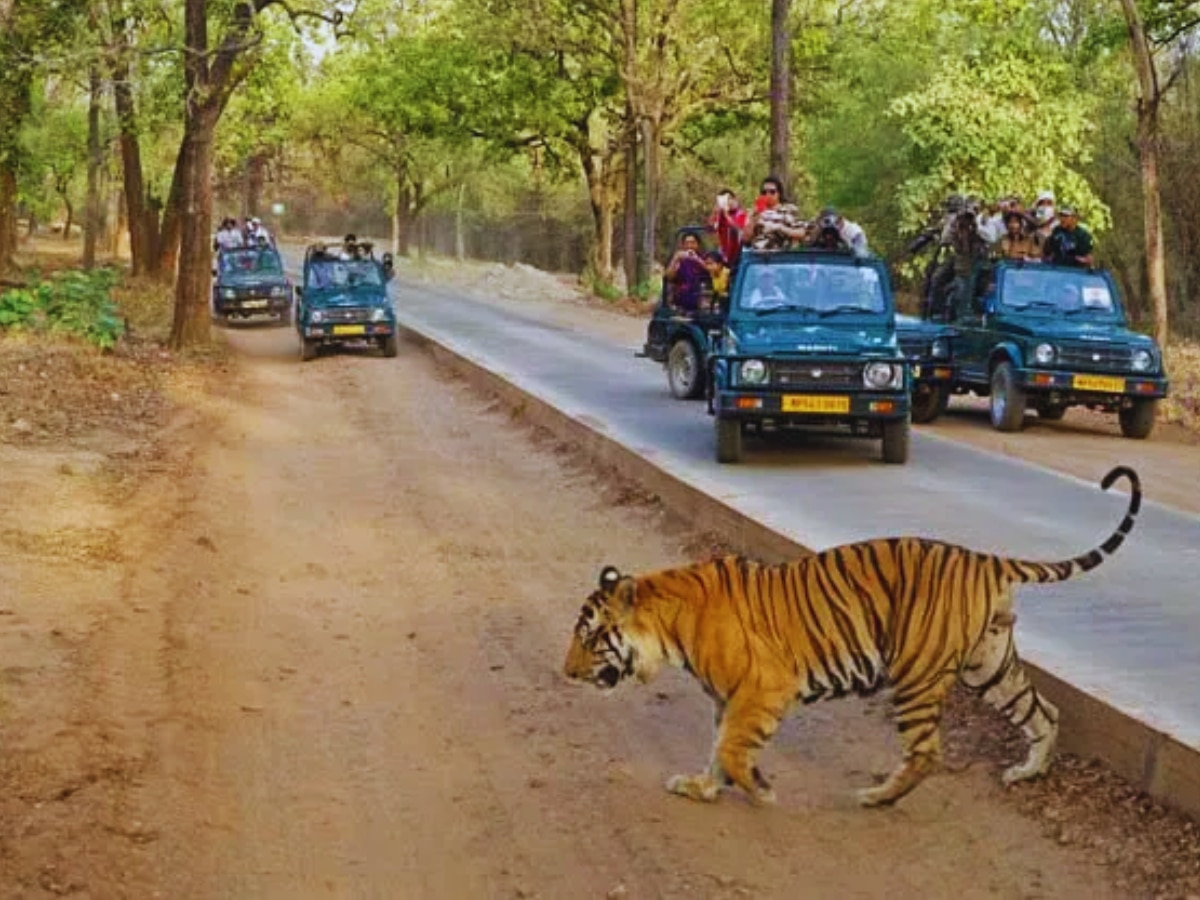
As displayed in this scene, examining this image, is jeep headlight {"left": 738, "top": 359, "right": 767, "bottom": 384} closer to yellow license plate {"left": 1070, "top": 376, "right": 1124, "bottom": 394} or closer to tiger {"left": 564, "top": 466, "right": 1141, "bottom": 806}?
yellow license plate {"left": 1070, "top": 376, "right": 1124, "bottom": 394}

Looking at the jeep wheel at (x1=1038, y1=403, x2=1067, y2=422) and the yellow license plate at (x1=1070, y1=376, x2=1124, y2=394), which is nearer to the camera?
the yellow license plate at (x1=1070, y1=376, x2=1124, y2=394)

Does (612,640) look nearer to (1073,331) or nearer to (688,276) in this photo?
(1073,331)

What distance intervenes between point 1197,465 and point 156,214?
33.4 metres

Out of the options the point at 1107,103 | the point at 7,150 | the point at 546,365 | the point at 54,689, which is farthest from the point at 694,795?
the point at 1107,103

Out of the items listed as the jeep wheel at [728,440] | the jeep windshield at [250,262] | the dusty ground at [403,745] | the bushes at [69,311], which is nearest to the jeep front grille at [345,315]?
the bushes at [69,311]

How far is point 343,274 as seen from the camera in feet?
90.6

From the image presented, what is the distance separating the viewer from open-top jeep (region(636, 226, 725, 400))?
1852cm

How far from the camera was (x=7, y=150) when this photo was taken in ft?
103

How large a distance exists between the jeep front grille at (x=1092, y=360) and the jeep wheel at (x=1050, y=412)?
2.68 feet

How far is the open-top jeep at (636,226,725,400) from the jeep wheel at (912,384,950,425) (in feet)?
7.91

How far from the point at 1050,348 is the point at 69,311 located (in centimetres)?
1403

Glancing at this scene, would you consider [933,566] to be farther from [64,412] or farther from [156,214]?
[156,214]

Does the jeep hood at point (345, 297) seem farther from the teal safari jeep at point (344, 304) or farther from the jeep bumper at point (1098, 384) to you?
the jeep bumper at point (1098, 384)

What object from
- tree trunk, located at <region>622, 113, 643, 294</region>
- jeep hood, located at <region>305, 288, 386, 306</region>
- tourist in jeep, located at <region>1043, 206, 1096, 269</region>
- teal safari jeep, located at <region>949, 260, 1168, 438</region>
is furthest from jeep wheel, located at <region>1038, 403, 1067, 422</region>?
tree trunk, located at <region>622, 113, 643, 294</region>
